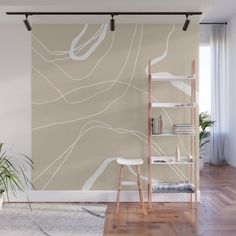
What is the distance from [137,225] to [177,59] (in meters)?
2.17

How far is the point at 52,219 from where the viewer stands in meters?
3.37

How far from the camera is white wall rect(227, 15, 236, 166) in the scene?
632 cm

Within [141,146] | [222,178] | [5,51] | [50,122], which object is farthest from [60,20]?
[222,178]

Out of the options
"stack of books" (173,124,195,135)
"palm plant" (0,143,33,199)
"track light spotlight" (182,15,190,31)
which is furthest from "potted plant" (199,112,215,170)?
"palm plant" (0,143,33,199)

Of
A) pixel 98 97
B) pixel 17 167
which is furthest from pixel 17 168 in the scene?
pixel 98 97

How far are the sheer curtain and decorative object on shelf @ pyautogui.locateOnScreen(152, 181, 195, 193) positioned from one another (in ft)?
9.54

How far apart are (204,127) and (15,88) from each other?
3906 mm

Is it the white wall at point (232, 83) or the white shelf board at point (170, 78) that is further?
the white wall at point (232, 83)

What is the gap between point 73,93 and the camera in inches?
161

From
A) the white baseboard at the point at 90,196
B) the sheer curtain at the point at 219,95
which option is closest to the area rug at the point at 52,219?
the white baseboard at the point at 90,196

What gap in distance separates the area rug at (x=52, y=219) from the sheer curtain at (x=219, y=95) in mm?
3680

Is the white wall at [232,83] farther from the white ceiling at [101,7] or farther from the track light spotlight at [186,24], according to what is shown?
the track light spotlight at [186,24]

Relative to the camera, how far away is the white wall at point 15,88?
410cm

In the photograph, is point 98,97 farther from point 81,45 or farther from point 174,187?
point 174,187
